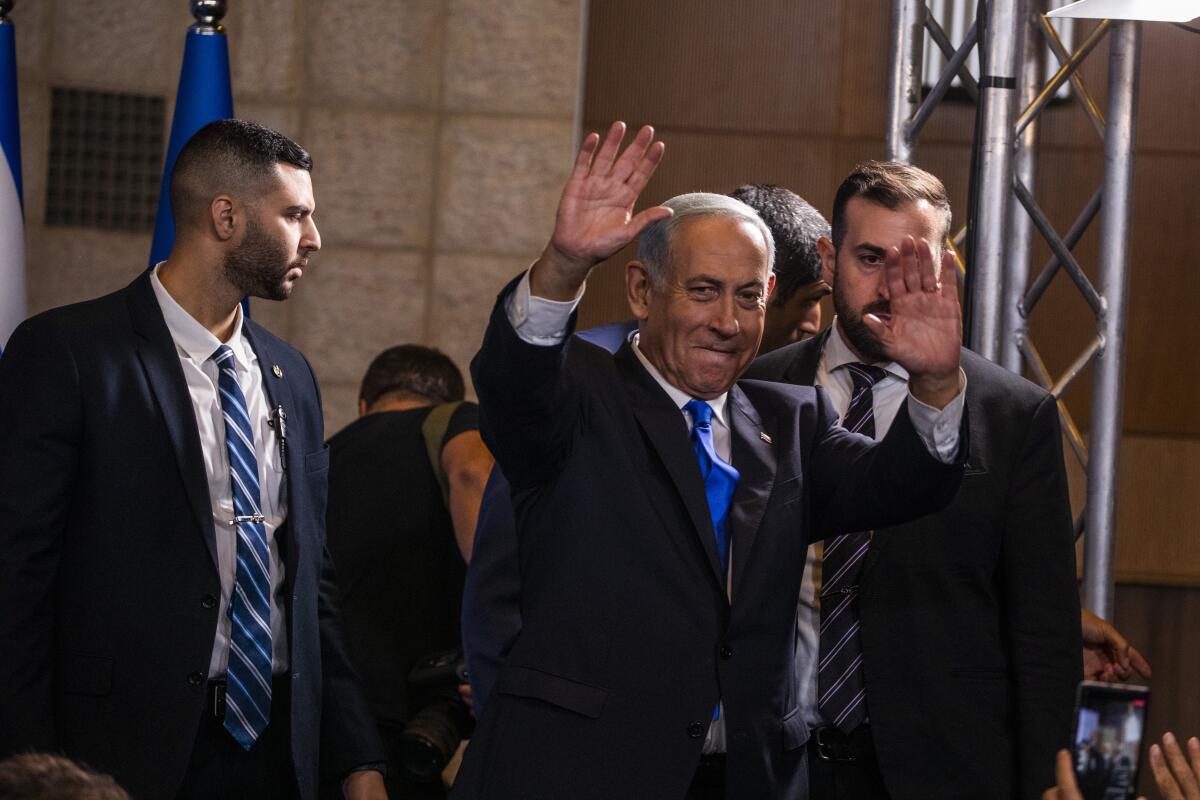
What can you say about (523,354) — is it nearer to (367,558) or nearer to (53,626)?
(53,626)

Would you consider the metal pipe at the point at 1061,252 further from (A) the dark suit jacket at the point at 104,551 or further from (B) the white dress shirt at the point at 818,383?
(A) the dark suit jacket at the point at 104,551

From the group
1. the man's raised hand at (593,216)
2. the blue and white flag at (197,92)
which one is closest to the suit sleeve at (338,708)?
the man's raised hand at (593,216)

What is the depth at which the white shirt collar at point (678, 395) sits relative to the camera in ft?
6.36

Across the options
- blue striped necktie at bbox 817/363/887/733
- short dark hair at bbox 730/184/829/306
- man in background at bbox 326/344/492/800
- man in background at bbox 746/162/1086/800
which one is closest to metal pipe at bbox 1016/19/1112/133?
short dark hair at bbox 730/184/829/306

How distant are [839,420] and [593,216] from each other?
0.76 meters

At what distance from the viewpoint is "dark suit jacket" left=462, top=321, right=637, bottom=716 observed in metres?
1.99

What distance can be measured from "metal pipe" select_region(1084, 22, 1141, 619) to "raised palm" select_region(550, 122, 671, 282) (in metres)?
1.73

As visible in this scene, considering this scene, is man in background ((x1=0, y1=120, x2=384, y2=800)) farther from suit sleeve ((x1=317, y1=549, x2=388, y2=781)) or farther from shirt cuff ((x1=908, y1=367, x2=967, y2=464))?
shirt cuff ((x1=908, y1=367, x2=967, y2=464))

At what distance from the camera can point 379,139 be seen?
4.95m

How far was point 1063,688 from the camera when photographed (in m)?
2.17

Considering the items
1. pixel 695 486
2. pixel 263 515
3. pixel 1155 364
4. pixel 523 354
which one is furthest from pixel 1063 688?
pixel 1155 364

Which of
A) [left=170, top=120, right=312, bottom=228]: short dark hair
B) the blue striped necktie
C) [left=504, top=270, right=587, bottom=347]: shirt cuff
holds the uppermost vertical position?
[left=170, top=120, right=312, bottom=228]: short dark hair

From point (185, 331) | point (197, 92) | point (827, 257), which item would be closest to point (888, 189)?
point (827, 257)

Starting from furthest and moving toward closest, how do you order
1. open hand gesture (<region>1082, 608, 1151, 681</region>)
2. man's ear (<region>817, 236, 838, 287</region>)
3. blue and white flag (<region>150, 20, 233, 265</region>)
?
blue and white flag (<region>150, 20, 233, 265</region>) → open hand gesture (<region>1082, 608, 1151, 681</region>) → man's ear (<region>817, 236, 838, 287</region>)
